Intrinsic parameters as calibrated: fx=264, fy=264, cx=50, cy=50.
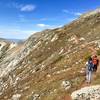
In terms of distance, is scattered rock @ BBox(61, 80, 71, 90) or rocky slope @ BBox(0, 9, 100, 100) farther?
rocky slope @ BBox(0, 9, 100, 100)

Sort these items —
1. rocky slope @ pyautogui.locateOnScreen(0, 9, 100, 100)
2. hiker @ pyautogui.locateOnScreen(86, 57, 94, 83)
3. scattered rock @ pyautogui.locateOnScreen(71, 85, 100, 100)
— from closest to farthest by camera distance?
scattered rock @ pyautogui.locateOnScreen(71, 85, 100, 100)
hiker @ pyautogui.locateOnScreen(86, 57, 94, 83)
rocky slope @ pyautogui.locateOnScreen(0, 9, 100, 100)

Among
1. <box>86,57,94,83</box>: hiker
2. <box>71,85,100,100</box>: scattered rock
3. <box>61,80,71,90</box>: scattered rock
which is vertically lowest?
<box>61,80,71,90</box>: scattered rock

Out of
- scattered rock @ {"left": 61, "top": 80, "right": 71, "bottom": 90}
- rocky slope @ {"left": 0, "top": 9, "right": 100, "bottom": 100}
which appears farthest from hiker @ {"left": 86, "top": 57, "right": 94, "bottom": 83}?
scattered rock @ {"left": 61, "top": 80, "right": 71, "bottom": 90}

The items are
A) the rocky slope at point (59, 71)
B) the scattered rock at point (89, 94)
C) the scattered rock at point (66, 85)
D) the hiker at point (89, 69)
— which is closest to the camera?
the scattered rock at point (89, 94)

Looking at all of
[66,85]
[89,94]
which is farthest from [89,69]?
[66,85]

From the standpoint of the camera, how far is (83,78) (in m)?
41.7

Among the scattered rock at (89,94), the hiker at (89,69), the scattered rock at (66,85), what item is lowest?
the scattered rock at (66,85)

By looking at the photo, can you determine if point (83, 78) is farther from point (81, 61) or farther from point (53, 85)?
point (81, 61)

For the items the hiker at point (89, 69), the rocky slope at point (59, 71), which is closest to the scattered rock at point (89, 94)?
the hiker at point (89, 69)

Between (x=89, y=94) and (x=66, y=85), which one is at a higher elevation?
(x=89, y=94)

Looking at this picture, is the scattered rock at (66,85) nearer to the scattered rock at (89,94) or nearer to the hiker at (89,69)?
the hiker at (89,69)

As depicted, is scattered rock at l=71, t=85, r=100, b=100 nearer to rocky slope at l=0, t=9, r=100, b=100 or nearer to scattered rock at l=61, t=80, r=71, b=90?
rocky slope at l=0, t=9, r=100, b=100

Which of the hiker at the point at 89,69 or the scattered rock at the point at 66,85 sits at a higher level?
the hiker at the point at 89,69

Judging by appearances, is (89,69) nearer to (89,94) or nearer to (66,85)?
(89,94)
